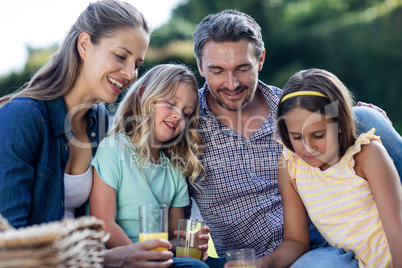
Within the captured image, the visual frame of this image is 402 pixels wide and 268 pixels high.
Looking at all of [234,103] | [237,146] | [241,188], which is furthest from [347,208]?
[234,103]

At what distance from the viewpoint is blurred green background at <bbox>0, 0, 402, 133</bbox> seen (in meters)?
10.6

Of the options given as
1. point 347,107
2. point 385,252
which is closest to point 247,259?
point 385,252

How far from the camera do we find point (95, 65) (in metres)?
2.55

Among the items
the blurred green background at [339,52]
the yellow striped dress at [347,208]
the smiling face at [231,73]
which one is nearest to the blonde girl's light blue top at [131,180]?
the smiling face at [231,73]

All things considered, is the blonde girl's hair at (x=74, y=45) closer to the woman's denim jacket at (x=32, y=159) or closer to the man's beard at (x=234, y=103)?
the woman's denim jacket at (x=32, y=159)

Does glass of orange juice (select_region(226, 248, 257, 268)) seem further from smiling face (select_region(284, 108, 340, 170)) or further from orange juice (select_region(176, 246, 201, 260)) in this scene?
smiling face (select_region(284, 108, 340, 170))

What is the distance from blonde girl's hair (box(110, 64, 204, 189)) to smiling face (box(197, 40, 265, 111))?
0.71 feet

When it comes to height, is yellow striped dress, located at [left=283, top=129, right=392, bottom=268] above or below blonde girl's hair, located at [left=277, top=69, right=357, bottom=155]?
below

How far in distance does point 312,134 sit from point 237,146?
0.81 m

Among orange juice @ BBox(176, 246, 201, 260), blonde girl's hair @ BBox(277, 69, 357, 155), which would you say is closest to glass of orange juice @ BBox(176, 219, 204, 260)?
orange juice @ BBox(176, 246, 201, 260)

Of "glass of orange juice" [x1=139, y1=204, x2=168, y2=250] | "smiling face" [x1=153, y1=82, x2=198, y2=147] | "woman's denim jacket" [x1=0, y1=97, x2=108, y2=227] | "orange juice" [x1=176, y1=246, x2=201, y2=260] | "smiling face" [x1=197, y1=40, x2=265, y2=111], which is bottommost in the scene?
"orange juice" [x1=176, y1=246, x2=201, y2=260]

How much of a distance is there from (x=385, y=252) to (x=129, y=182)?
137 cm

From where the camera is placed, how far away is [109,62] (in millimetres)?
2541

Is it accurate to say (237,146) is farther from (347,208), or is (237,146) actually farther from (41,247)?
(41,247)
